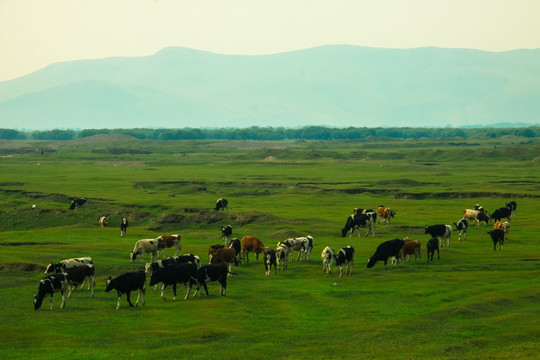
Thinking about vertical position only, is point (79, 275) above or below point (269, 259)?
above

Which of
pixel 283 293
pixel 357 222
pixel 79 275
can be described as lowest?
pixel 283 293

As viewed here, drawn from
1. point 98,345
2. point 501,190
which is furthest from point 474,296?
point 501,190

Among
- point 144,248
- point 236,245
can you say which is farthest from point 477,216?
point 144,248

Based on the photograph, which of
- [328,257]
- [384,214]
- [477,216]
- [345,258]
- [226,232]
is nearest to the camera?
[345,258]

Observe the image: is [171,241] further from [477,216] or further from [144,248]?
[477,216]

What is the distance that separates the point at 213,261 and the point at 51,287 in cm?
1108

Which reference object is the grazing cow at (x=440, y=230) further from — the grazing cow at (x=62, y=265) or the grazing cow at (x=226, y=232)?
the grazing cow at (x=62, y=265)

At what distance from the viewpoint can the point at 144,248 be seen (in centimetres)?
4812

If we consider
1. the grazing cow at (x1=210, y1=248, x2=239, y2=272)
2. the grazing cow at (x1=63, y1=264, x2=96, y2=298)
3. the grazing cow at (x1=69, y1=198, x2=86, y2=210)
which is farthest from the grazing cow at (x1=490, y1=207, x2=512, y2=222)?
the grazing cow at (x1=69, y1=198, x2=86, y2=210)

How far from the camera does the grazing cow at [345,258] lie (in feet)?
141

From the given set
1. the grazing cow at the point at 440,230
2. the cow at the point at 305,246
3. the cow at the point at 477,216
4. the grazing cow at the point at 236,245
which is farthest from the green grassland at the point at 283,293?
the cow at the point at 477,216

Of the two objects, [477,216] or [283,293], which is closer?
[283,293]

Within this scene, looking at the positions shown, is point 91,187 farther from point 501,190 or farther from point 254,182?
point 501,190

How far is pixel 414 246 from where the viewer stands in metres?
48.8
